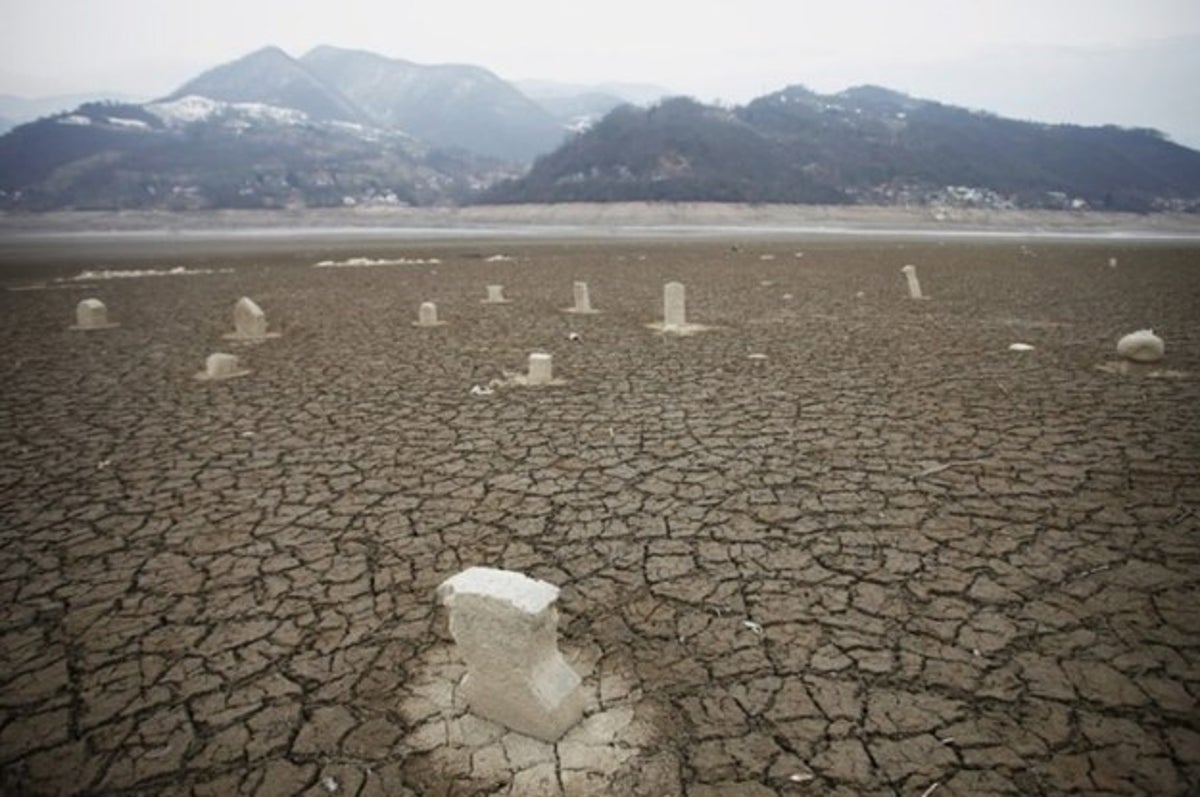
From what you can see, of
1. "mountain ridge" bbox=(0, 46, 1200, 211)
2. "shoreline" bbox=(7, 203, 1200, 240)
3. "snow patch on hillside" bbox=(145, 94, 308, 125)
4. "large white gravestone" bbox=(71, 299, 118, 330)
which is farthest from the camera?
"snow patch on hillside" bbox=(145, 94, 308, 125)

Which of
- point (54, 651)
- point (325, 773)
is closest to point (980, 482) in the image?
point (325, 773)

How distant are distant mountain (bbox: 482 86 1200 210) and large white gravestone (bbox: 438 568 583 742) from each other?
287 feet

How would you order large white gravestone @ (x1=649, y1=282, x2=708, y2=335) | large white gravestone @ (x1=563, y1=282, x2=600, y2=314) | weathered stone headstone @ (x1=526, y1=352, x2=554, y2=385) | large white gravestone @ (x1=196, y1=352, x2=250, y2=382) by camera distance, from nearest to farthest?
weathered stone headstone @ (x1=526, y1=352, x2=554, y2=385) < large white gravestone @ (x1=196, y1=352, x2=250, y2=382) < large white gravestone @ (x1=649, y1=282, x2=708, y2=335) < large white gravestone @ (x1=563, y1=282, x2=600, y2=314)

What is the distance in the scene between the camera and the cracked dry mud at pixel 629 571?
98.3 inches

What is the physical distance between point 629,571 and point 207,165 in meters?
159

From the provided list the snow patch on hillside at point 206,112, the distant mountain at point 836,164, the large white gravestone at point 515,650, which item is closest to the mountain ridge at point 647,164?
the distant mountain at point 836,164

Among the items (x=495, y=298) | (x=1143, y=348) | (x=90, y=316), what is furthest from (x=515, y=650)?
(x=90, y=316)

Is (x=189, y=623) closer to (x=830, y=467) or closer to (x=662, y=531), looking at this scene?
(x=662, y=531)

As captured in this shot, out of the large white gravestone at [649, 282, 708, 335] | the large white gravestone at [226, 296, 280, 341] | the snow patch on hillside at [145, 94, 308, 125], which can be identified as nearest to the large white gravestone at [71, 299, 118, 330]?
the large white gravestone at [226, 296, 280, 341]

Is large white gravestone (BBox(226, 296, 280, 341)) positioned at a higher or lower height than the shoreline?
lower

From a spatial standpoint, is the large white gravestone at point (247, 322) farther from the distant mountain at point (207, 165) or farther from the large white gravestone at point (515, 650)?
the distant mountain at point (207, 165)

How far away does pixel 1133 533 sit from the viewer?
158 inches

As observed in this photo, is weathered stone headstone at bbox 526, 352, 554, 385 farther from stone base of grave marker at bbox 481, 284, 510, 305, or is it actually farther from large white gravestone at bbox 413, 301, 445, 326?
stone base of grave marker at bbox 481, 284, 510, 305

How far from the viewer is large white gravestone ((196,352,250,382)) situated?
8133mm
